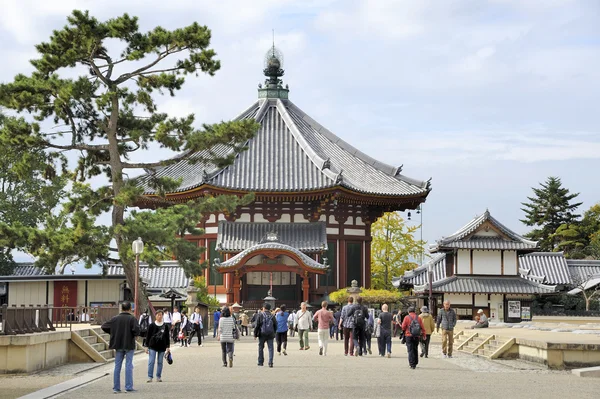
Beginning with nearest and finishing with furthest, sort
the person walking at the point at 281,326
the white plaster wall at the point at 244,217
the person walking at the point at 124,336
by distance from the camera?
the person walking at the point at 124,336, the person walking at the point at 281,326, the white plaster wall at the point at 244,217

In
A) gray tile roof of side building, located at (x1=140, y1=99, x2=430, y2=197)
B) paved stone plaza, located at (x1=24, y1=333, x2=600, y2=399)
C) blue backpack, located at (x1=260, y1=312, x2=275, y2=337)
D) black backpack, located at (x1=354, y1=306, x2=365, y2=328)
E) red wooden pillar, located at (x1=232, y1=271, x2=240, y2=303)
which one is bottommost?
paved stone plaza, located at (x1=24, y1=333, x2=600, y2=399)

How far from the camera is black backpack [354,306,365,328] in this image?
94.4 ft

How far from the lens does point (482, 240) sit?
59.6 metres

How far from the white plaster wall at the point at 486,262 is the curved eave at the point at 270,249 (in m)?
10.6

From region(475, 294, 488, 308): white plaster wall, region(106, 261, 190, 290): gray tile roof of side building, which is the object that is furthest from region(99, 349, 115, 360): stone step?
region(475, 294, 488, 308): white plaster wall

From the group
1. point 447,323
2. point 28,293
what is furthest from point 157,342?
point 28,293

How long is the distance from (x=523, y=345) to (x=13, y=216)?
138ft

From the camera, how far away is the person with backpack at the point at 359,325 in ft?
94.7

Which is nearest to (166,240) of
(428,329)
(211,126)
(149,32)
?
(211,126)

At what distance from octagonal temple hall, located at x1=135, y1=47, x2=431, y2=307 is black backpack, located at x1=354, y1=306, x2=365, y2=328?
24.2 metres

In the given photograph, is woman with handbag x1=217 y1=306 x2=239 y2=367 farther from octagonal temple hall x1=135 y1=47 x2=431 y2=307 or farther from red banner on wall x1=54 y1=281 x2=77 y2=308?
octagonal temple hall x1=135 y1=47 x2=431 y2=307

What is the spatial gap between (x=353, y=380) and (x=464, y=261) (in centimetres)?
4081

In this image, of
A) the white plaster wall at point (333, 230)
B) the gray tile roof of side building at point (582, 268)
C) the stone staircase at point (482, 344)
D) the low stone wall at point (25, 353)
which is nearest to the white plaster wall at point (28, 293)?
the stone staircase at point (482, 344)

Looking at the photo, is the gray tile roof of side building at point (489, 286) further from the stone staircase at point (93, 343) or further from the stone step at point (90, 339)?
the stone step at point (90, 339)
